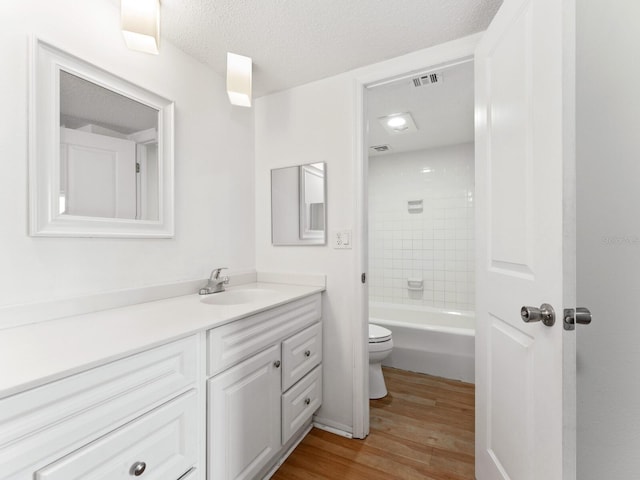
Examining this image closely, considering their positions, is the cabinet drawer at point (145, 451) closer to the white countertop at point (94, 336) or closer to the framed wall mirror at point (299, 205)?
the white countertop at point (94, 336)

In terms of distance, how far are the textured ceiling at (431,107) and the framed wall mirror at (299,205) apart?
25.5 inches

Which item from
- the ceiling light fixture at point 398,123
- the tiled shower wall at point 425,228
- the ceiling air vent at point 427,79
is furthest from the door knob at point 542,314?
the tiled shower wall at point 425,228

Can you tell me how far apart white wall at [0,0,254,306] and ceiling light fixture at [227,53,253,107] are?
0.30 m

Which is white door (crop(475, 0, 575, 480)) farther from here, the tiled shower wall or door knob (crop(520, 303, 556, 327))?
the tiled shower wall

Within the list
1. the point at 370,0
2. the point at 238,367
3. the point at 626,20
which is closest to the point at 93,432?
the point at 238,367

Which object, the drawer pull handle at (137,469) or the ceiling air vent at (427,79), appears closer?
the drawer pull handle at (137,469)

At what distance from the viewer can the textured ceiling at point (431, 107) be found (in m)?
1.80

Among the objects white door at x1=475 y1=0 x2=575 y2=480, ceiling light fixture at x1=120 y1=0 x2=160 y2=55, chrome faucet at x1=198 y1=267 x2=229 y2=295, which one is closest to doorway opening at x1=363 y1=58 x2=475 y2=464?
white door at x1=475 y1=0 x2=575 y2=480

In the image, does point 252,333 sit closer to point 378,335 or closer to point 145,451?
point 145,451

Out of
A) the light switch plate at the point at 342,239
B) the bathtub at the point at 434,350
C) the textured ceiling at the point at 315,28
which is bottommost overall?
the bathtub at the point at 434,350

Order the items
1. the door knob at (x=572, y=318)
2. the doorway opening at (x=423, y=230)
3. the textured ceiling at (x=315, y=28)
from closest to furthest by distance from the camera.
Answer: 1. the door knob at (x=572, y=318)
2. the textured ceiling at (x=315, y=28)
3. the doorway opening at (x=423, y=230)

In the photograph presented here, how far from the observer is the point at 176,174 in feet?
4.93

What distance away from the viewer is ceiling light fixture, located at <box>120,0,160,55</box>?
1.06 meters

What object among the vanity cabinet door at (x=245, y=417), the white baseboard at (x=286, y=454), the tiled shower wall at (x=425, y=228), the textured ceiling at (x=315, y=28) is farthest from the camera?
the tiled shower wall at (x=425, y=228)
